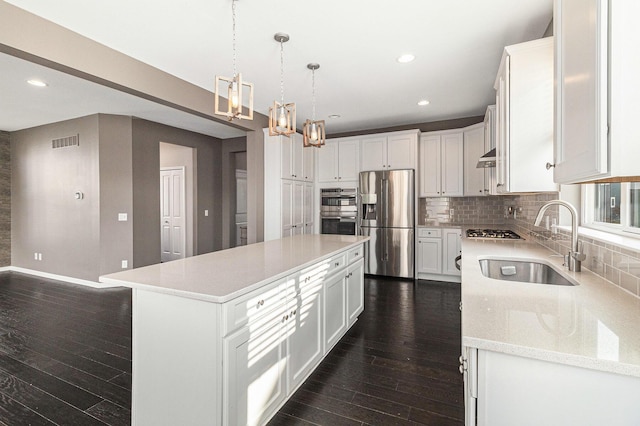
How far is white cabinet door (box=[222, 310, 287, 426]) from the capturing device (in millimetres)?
1413

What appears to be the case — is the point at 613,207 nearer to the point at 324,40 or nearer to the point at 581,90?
the point at 581,90

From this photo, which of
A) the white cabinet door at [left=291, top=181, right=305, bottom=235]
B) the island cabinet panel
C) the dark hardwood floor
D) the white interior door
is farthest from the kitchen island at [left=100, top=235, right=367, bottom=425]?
the white interior door

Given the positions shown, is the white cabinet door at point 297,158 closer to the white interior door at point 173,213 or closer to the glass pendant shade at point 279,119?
the glass pendant shade at point 279,119

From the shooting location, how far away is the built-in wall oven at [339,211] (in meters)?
5.46

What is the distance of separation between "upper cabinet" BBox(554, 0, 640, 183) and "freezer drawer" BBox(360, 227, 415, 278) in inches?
159

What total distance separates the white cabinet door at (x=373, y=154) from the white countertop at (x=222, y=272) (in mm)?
2997

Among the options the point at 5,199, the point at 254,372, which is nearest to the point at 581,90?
the point at 254,372

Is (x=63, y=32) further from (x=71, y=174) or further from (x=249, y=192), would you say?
(x=71, y=174)

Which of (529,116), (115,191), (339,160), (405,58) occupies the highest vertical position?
(405,58)

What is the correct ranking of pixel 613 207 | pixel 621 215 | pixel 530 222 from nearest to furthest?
pixel 621 215 → pixel 613 207 → pixel 530 222

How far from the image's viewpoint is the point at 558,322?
1000 mm

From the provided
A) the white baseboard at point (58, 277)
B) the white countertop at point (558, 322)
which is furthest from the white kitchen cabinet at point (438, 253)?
the white baseboard at point (58, 277)

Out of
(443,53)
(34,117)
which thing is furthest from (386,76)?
(34,117)

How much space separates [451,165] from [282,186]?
2695 mm
